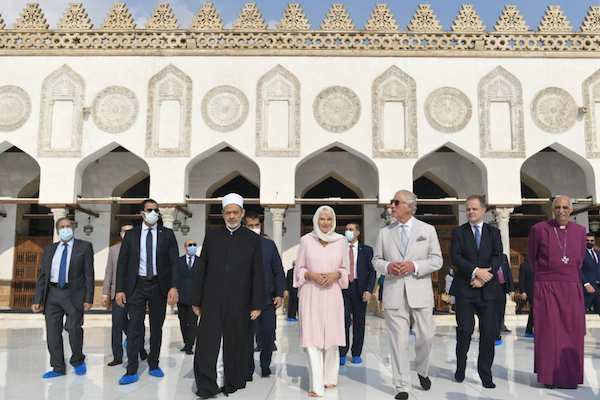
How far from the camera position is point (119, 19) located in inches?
468

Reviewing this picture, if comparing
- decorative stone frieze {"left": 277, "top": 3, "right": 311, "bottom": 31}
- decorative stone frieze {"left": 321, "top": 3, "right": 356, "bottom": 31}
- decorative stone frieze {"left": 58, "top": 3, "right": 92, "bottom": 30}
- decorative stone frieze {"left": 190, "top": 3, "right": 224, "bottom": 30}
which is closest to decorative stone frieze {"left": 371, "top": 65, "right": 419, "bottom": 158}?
decorative stone frieze {"left": 321, "top": 3, "right": 356, "bottom": 31}

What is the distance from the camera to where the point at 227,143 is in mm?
11469

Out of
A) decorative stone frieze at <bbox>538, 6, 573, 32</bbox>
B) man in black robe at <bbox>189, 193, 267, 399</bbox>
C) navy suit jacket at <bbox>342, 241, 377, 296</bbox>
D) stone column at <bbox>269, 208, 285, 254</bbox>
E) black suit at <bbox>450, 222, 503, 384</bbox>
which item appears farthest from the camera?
decorative stone frieze at <bbox>538, 6, 573, 32</bbox>

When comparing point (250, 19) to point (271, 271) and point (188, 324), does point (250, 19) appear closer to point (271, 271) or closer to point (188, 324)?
point (188, 324)

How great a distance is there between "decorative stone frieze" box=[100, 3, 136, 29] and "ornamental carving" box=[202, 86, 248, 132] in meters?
2.42

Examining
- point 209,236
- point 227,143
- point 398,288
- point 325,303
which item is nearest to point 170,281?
point 209,236

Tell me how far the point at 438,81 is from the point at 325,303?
883 centimetres

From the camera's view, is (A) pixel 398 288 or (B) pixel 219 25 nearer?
(A) pixel 398 288

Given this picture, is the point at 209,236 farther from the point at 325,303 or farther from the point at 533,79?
the point at 533,79

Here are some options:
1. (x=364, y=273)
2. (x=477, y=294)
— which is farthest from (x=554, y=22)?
(x=477, y=294)

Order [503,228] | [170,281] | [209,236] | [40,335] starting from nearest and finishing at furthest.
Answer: [209,236]
[170,281]
[40,335]
[503,228]

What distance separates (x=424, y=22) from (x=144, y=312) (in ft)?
32.2

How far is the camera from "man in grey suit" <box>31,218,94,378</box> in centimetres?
439

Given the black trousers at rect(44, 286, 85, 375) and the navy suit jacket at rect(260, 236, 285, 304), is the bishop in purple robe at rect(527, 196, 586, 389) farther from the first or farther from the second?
the black trousers at rect(44, 286, 85, 375)
